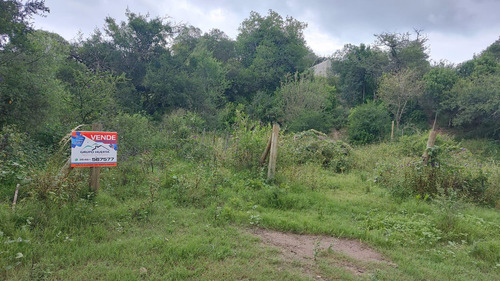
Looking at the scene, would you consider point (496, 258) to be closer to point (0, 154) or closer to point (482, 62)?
point (0, 154)

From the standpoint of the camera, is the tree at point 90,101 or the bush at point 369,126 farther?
the bush at point 369,126

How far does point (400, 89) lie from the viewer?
75.3 feet

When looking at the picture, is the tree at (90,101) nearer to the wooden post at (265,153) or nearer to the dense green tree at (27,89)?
the dense green tree at (27,89)

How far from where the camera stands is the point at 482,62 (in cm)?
2427

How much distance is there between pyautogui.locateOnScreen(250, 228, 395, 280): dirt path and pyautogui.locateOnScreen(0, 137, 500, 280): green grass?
2.0 inches

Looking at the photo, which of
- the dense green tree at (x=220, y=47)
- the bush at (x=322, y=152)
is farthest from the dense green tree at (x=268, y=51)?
the bush at (x=322, y=152)

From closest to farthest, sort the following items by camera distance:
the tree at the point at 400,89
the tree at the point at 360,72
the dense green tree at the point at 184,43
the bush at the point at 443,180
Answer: the bush at the point at 443,180
the dense green tree at the point at 184,43
the tree at the point at 400,89
the tree at the point at 360,72

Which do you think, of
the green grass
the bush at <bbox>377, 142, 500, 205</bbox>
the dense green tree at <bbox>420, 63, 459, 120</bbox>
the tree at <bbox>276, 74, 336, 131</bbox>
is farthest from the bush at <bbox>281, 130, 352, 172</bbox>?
the dense green tree at <bbox>420, 63, 459, 120</bbox>

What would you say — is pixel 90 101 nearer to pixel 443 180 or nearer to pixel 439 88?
pixel 443 180

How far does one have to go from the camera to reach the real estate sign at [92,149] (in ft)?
14.3

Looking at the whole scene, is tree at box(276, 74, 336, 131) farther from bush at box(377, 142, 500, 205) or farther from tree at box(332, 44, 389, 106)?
bush at box(377, 142, 500, 205)

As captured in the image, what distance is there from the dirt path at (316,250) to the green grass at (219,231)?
0.05m

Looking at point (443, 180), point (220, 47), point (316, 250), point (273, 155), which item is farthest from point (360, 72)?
point (316, 250)

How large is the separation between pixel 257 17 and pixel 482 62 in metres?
20.5
